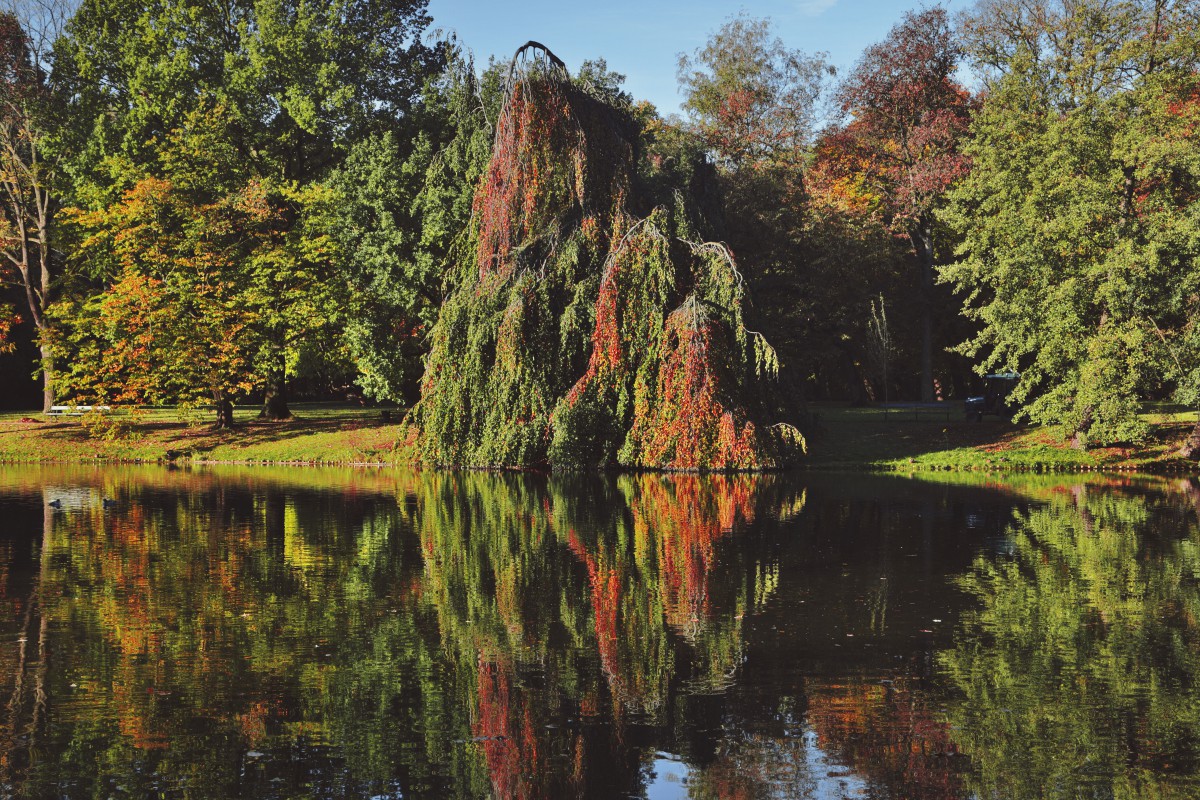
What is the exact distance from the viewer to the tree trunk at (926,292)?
44281mm

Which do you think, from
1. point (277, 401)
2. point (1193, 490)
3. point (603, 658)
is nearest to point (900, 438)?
point (1193, 490)

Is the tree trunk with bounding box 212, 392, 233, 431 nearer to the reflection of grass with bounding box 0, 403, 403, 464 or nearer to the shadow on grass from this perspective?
the reflection of grass with bounding box 0, 403, 403, 464

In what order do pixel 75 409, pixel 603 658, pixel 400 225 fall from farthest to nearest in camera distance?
1. pixel 75 409
2. pixel 400 225
3. pixel 603 658

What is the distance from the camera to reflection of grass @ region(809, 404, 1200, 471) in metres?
30.3

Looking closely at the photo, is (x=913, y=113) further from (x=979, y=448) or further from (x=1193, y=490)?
(x=1193, y=490)

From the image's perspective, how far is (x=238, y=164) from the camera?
127 feet

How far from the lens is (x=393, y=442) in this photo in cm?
3403

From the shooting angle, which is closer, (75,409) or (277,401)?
(75,409)

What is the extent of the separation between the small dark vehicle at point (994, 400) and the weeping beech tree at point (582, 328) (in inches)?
427

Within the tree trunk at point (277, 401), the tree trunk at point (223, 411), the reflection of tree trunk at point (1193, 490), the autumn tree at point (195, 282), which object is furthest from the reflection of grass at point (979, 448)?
the tree trunk at point (223, 411)

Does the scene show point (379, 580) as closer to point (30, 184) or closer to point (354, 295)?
point (354, 295)

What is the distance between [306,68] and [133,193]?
6.74 meters

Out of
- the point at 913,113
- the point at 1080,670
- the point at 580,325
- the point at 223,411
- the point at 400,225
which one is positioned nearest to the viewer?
the point at 1080,670

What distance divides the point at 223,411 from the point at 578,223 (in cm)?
1504
